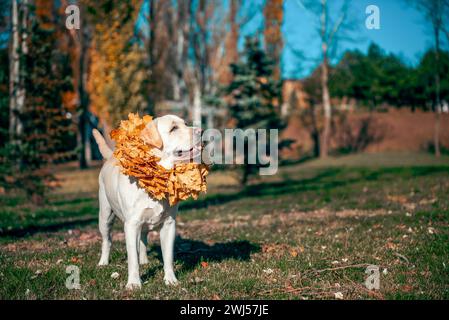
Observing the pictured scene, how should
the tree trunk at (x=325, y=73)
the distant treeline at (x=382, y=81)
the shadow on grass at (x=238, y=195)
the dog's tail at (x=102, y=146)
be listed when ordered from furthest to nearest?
the distant treeline at (x=382, y=81) → the tree trunk at (x=325, y=73) → the shadow on grass at (x=238, y=195) → the dog's tail at (x=102, y=146)

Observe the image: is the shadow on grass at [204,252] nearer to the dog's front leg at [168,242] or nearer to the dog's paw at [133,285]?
the dog's front leg at [168,242]

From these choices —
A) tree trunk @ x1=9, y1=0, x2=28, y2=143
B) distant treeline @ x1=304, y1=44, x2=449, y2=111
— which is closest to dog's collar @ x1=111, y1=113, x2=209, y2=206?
tree trunk @ x1=9, y1=0, x2=28, y2=143

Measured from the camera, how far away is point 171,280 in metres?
4.82

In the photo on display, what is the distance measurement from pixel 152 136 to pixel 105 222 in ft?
6.02

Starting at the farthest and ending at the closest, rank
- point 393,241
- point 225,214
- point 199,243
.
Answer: point 225,214 → point 199,243 → point 393,241

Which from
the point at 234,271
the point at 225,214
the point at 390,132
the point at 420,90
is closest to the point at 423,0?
the point at 390,132

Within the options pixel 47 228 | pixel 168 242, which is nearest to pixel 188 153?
pixel 168 242

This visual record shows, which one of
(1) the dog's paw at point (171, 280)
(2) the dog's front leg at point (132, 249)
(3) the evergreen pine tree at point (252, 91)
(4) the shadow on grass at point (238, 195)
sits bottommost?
(4) the shadow on grass at point (238, 195)

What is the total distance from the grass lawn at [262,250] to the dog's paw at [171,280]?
0.10 meters

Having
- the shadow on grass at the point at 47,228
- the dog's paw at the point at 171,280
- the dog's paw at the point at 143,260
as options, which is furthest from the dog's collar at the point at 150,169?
the shadow on grass at the point at 47,228

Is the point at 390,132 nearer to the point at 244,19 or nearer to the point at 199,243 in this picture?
the point at 244,19

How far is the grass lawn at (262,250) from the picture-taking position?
4551 mm
